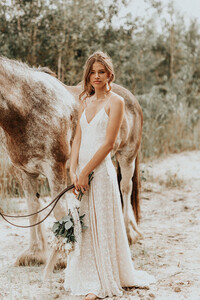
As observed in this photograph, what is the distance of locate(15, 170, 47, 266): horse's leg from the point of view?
327 centimetres

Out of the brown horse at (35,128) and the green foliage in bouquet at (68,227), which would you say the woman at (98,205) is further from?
the brown horse at (35,128)

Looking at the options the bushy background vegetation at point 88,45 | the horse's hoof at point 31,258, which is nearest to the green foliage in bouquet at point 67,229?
the horse's hoof at point 31,258

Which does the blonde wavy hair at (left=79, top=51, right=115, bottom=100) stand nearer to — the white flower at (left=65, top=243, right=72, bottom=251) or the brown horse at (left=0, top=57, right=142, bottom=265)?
the brown horse at (left=0, top=57, right=142, bottom=265)

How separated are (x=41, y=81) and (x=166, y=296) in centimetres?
201

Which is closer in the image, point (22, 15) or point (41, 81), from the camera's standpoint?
point (41, 81)

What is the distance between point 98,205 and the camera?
254 centimetres

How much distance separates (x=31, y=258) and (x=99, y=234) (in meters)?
1.14

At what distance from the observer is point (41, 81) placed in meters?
3.01

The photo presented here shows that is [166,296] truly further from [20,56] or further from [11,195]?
[20,56]

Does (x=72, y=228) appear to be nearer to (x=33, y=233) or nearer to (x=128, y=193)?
(x=33, y=233)

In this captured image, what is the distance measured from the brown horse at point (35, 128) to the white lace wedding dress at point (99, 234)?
0.44m

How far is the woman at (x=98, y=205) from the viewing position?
246cm

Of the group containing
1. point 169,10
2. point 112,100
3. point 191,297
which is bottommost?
point 191,297

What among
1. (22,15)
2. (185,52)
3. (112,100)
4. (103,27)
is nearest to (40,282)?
(112,100)
